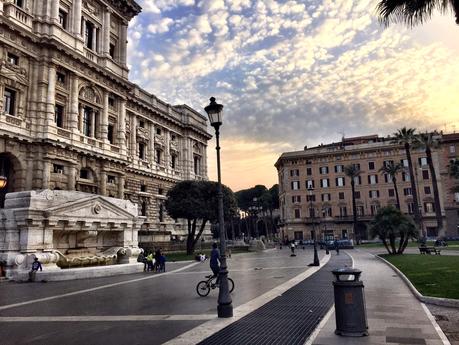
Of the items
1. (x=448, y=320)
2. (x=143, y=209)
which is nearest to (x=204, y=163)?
(x=143, y=209)

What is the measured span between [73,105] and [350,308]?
31.2m

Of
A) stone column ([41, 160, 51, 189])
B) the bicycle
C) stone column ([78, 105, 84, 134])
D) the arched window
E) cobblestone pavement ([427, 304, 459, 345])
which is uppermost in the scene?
stone column ([78, 105, 84, 134])

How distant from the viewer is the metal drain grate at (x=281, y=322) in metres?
7.58

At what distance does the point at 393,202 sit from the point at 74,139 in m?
66.2

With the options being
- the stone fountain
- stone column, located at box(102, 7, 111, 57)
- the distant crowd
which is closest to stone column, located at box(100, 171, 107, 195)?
the stone fountain

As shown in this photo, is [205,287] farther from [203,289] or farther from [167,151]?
[167,151]

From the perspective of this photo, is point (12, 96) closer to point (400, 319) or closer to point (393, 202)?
point (400, 319)

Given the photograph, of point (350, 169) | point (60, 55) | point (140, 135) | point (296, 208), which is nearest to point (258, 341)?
point (60, 55)

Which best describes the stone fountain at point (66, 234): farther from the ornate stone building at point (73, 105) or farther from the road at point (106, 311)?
the ornate stone building at point (73, 105)

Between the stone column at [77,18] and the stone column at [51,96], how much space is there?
193 inches

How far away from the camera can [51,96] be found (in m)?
30.7

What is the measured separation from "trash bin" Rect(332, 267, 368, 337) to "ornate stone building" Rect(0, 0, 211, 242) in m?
26.5

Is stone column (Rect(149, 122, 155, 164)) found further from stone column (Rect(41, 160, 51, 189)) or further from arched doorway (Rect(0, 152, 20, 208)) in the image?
arched doorway (Rect(0, 152, 20, 208))

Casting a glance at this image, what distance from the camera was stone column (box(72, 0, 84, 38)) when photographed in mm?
34000
